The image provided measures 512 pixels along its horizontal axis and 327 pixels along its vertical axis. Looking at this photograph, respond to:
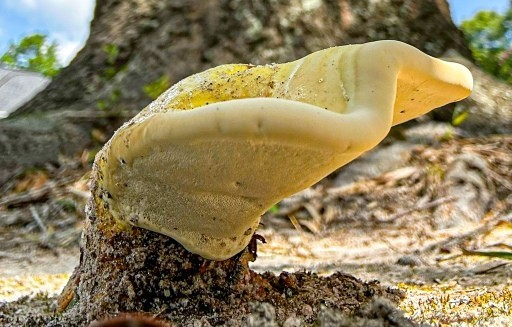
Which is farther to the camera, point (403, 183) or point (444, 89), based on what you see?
point (403, 183)

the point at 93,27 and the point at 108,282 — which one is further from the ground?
the point at 108,282

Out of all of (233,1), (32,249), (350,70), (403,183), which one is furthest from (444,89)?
(233,1)

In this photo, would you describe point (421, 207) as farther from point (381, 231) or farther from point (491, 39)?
point (491, 39)

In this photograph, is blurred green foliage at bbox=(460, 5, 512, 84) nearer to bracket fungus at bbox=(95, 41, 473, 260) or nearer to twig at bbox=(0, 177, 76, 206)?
twig at bbox=(0, 177, 76, 206)

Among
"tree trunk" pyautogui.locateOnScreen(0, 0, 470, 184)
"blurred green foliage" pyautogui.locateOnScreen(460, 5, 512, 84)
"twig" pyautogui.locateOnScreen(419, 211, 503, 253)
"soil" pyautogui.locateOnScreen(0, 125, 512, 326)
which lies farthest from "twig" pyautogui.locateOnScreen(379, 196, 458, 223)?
"blurred green foliage" pyautogui.locateOnScreen(460, 5, 512, 84)

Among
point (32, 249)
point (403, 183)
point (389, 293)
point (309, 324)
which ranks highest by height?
point (309, 324)

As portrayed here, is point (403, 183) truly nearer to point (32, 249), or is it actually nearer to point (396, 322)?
point (32, 249)

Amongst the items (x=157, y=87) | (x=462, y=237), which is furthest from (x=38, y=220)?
(x=462, y=237)

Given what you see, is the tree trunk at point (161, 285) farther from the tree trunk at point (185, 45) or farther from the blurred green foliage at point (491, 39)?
the blurred green foliage at point (491, 39)
